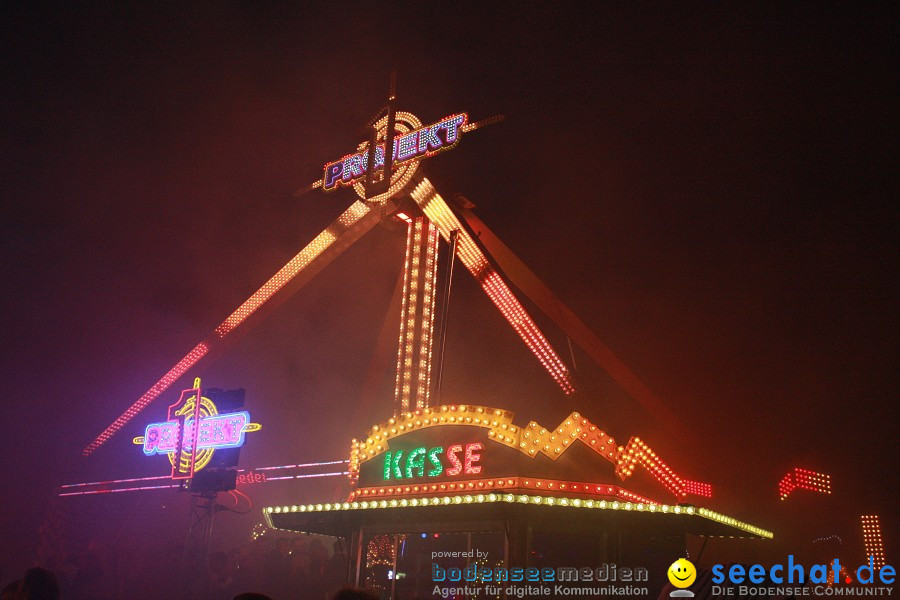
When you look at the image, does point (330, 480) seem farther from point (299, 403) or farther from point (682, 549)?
point (682, 549)

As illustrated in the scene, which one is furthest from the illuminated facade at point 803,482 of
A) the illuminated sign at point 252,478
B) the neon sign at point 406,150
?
the illuminated sign at point 252,478

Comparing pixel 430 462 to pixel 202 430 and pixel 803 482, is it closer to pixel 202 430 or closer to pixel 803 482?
pixel 202 430

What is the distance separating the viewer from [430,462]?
1185 centimetres

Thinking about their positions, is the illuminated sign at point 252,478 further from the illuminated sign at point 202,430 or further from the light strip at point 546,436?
→ the light strip at point 546,436

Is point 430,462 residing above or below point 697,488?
above

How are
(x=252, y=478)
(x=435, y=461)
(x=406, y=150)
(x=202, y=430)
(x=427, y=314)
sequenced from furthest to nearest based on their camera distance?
(x=252, y=478), (x=406, y=150), (x=202, y=430), (x=427, y=314), (x=435, y=461)

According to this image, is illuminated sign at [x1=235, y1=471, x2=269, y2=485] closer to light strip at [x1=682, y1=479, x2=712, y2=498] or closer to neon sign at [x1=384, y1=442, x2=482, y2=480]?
neon sign at [x1=384, y1=442, x2=482, y2=480]

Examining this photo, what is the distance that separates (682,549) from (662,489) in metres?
1.08

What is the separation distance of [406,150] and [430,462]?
30.0ft

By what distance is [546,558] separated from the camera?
38.0 ft

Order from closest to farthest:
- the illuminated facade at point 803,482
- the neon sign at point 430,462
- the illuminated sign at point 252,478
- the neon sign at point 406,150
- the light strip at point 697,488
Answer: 1. the neon sign at point 430,462
2. the light strip at point 697,488
3. the illuminated facade at point 803,482
4. the neon sign at point 406,150
5. the illuminated sign at point 252,478

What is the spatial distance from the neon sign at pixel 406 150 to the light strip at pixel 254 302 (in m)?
0.89

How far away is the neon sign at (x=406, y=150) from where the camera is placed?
1688cm

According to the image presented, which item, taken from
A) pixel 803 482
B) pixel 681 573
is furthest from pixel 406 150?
pixel 681 573
